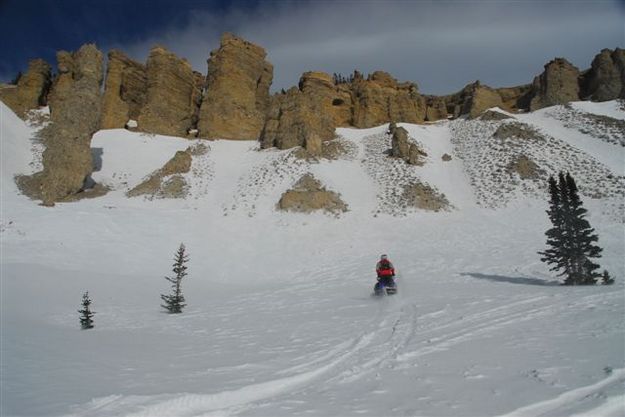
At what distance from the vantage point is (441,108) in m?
66.6

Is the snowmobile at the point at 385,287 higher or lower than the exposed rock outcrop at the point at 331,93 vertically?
lower

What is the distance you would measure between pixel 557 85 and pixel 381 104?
27.0 metres

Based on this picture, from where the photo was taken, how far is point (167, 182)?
1364 inches

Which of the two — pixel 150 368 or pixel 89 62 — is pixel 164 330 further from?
pixel 89 62

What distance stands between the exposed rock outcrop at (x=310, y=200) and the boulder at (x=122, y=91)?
3152cm

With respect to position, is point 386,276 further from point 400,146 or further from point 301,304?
point 400,146

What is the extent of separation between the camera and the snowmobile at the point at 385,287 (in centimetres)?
1427

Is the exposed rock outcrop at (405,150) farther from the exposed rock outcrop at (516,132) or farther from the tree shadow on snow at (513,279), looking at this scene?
the tree shadow on snow at (513,279)

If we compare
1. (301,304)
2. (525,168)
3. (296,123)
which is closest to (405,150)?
(525,168)

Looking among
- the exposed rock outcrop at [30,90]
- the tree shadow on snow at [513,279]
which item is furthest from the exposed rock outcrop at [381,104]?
the exposed rock outcrop at [30,90]

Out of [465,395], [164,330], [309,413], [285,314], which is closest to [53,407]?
[309,413]

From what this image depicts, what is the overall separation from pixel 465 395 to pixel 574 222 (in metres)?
14.4

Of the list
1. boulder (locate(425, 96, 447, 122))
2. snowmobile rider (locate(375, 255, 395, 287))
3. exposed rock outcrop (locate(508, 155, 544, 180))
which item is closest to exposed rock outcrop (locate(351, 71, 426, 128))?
boulder (locate(425, 96, 447, 122))

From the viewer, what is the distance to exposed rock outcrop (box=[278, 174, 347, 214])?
30.8m
